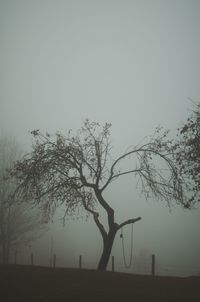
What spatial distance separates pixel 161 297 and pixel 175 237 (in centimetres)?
9134

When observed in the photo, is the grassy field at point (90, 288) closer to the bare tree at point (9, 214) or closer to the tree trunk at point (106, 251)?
the tree trunk at point (106, 251)

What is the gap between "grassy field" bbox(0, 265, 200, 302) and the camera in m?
7.30

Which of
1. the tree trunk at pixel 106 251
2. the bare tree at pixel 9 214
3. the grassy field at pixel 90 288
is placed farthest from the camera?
the bare tree at pixel 9 214

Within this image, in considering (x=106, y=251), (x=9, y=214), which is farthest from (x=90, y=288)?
(x=9, y=214)

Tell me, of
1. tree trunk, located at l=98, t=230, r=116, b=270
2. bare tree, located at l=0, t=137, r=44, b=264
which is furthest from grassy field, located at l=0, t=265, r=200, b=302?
bare tree, located at l=0, t=137, r=44, b=264

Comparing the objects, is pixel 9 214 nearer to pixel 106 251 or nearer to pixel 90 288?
pixel 106 251

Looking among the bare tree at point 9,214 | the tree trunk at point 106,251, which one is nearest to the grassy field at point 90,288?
the tree trunk at point 106,251

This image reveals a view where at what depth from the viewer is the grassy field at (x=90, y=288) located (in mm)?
7297

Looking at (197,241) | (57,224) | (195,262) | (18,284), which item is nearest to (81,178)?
(18,284)

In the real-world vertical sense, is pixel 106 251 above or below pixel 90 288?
above

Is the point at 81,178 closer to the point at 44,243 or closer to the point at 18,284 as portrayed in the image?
the point at 18,284

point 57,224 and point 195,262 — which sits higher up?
point 57,224

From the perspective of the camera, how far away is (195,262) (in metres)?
66.2

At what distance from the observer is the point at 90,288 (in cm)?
820
